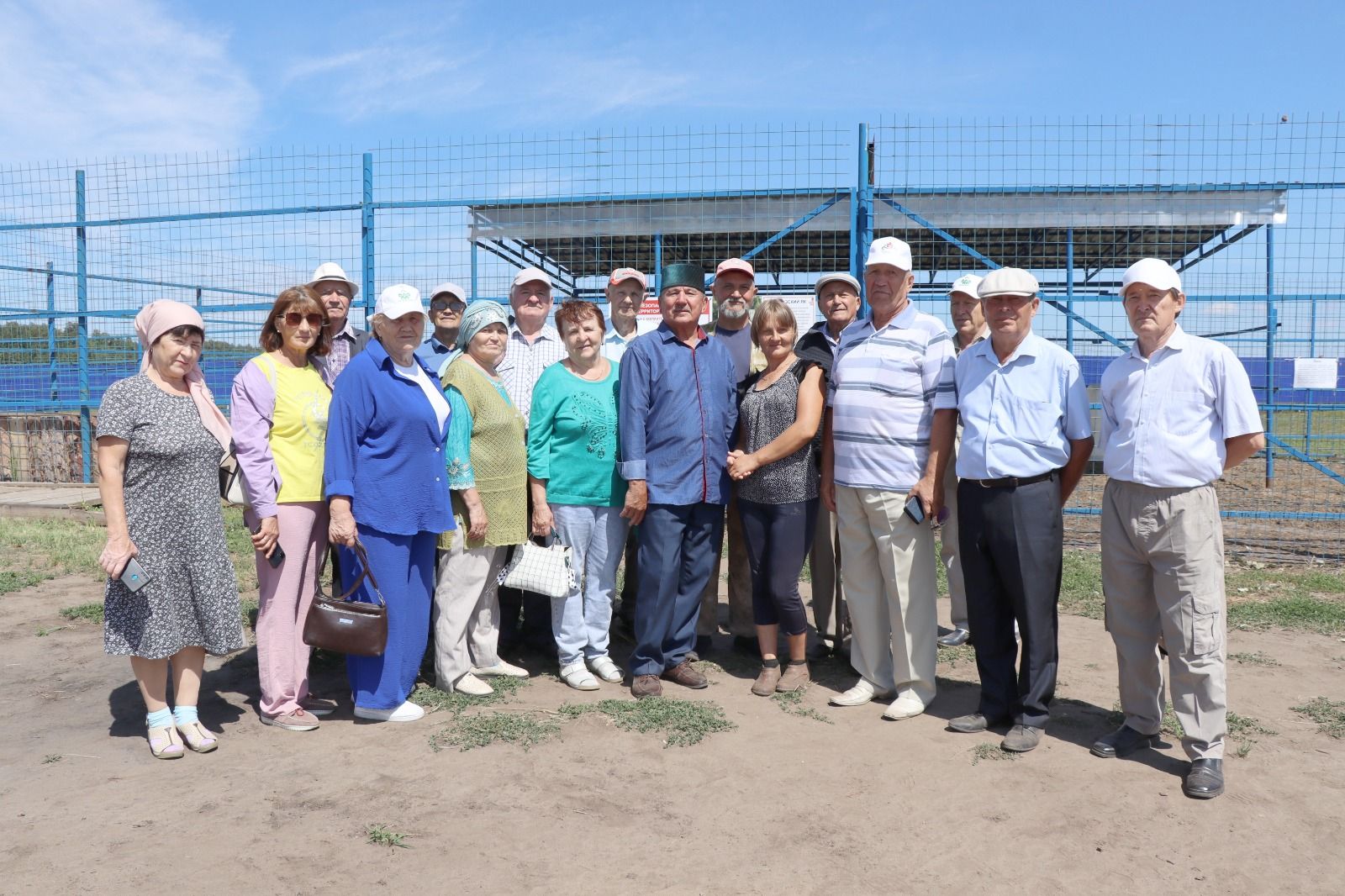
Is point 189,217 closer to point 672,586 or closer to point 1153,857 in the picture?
point 672,586

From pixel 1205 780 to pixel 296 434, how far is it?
388 centimetres

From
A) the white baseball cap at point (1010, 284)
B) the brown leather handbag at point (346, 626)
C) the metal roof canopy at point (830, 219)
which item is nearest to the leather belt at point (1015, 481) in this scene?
the white baseball cap at point (1010, 284)

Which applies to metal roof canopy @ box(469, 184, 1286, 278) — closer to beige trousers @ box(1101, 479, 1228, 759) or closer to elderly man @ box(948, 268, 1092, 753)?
elderly man @ box(948, 268, 1092, 753)


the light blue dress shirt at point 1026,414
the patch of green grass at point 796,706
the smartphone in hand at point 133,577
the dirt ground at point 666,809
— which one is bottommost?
the dirt ground at point 666,809

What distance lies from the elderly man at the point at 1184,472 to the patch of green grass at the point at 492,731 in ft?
8.38

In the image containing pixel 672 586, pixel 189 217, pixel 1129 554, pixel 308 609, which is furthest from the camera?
pixel 189 217

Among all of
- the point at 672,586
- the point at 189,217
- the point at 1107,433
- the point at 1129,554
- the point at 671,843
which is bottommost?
the point at 671,843

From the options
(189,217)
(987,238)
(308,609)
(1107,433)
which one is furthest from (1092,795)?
(189,217)

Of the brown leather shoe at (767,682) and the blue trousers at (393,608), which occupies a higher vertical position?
the blue trousers at (393,608)

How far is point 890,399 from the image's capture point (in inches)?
168

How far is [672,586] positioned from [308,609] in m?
1.68

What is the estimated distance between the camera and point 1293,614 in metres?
5.91

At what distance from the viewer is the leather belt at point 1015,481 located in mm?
3879

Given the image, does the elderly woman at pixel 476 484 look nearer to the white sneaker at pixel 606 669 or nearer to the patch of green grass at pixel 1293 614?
the white sneaker at pixel 606 669
